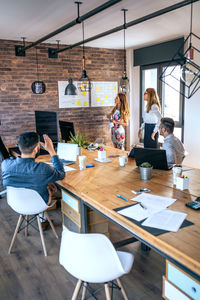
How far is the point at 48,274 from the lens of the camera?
274 centimetres

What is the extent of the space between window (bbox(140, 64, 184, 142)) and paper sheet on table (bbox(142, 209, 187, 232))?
4.39 meters

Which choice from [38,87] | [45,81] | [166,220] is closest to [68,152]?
[166,220]

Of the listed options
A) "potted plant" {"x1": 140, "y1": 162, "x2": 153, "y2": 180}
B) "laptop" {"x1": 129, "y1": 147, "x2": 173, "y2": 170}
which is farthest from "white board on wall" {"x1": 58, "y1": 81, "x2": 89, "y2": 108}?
"potted plant" {"x1": 140, "y1": 162, "x2": 153, "y2": 180}

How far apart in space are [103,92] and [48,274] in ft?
16.5

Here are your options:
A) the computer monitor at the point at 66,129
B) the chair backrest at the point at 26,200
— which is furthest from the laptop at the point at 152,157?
the computer monitor at the point at 66,129

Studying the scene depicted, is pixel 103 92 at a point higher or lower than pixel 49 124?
higher

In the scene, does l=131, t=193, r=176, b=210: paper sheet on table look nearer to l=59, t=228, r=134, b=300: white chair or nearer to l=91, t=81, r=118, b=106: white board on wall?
l=59, t=228, r=134, b=300: white chair

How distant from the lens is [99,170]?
3.24m

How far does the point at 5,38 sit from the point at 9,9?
203cm

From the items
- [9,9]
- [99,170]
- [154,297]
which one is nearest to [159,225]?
[154,297]

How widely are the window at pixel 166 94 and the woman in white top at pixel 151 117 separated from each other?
0.82m

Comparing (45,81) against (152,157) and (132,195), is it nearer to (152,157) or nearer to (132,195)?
(152,157)

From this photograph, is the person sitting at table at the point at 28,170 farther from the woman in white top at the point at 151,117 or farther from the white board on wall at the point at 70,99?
the white board on wall at the point at 70,99

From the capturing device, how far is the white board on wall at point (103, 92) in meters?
6.91
